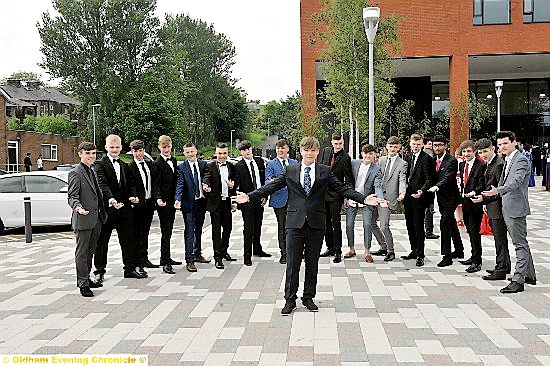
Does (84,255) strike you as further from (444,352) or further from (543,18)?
(543,18)

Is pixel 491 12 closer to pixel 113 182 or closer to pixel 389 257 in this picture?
pixel 389 257

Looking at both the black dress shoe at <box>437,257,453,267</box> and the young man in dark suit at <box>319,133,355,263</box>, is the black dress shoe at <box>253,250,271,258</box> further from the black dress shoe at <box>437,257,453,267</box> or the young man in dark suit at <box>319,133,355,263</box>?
the black dress shoe at <box>437,257,453,267</box>

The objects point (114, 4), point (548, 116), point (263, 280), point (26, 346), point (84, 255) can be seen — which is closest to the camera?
point (26, 346)

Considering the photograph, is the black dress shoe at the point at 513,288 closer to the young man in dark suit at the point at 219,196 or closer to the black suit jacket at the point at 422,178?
the black suit jacket at the point at 422,178

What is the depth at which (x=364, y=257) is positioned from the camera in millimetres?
10789

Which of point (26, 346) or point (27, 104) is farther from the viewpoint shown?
point (27, 104)

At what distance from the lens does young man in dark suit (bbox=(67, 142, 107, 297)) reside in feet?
27.3

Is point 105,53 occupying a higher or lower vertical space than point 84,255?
higher

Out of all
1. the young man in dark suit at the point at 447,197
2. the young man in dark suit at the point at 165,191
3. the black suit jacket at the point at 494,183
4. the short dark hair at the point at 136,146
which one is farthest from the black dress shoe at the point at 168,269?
the black suit jacket at the point at 494,183

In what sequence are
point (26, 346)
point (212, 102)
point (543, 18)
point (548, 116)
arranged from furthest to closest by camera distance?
point (212, 102), point (548, 116), point (543, 18), point (26, 346)

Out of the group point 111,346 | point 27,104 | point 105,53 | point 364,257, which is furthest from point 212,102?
point 111,346

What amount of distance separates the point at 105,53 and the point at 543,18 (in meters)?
36.4

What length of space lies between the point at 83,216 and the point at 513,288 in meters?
5.78

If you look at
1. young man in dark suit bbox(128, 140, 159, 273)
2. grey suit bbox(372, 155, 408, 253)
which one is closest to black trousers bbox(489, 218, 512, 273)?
grey suit bbox(372, 155, 408, 253)
